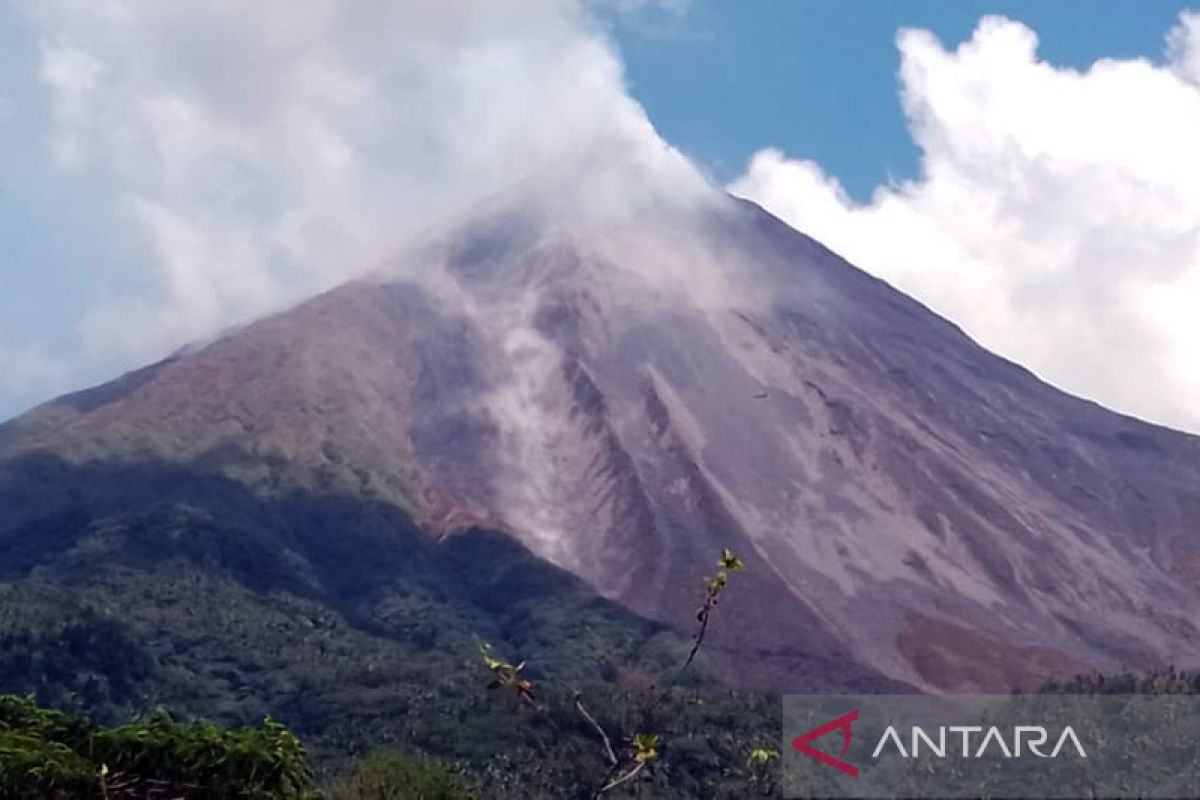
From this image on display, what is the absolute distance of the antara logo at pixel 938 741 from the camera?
9.38 meters

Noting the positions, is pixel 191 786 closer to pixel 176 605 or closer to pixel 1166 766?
pixel 1166 766

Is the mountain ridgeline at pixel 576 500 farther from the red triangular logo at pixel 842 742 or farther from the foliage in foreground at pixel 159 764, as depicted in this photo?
the red triangular logo at pixel 842 742

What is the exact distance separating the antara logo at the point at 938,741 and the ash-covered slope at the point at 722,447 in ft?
193

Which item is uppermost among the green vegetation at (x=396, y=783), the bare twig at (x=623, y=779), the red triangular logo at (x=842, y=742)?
the red triangular logo at (x=842, y=742)

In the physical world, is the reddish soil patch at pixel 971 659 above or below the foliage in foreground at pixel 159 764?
above

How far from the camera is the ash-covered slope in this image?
79875 mm

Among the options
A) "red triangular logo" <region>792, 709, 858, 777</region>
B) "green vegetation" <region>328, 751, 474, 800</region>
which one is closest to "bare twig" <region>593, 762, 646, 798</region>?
"red triangular logo" <region>792, 709, 858, 777</region>

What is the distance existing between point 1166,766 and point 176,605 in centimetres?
5027

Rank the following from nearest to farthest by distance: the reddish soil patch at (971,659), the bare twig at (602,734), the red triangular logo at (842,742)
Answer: the bare twig at (602,734) < the red triangular logo at (842,742) < the reddish soil patch at (971,659)

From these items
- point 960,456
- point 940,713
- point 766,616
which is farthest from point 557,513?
point 940,713

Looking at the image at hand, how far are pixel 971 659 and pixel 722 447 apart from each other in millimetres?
21750

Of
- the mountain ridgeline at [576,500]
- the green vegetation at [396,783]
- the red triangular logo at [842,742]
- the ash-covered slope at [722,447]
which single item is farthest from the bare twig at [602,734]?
the ash-covered slope at [722,447]

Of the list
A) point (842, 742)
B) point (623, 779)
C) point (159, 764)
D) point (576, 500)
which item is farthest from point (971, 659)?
point (623, 779)

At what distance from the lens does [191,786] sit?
41.2 feet
